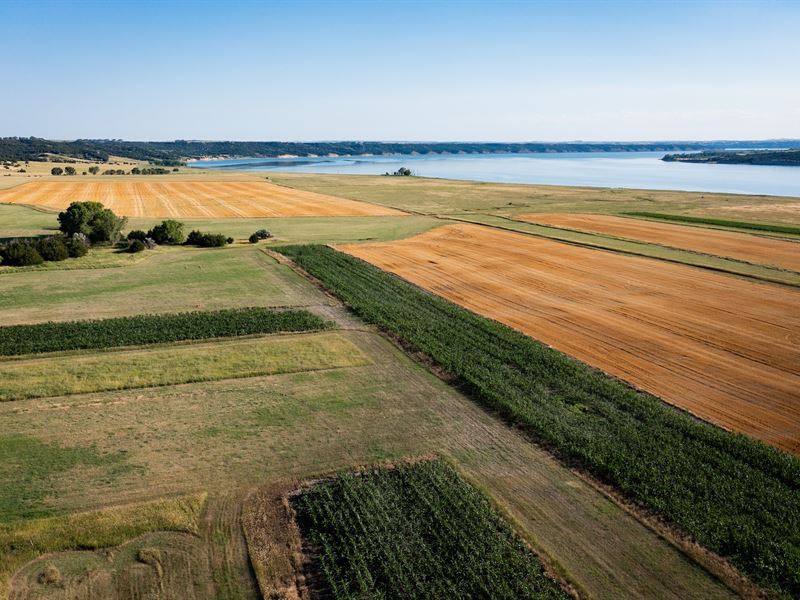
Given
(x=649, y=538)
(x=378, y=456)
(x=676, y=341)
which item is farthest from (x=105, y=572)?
(x=676, y=341)

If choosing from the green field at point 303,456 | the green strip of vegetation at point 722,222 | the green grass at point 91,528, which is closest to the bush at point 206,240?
the green field at point 303,456

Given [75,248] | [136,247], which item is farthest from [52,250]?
[136,247]

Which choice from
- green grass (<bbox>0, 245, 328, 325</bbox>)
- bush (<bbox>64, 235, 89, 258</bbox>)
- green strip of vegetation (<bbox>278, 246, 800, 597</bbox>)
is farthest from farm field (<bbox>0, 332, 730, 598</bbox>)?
bush (<bbox>64, 235, 89, 258</bbox>)

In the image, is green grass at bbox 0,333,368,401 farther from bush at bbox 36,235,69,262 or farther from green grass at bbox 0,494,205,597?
bush at bbox 36,235,69,262

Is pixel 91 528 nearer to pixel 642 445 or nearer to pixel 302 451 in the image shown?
pixel 302 451

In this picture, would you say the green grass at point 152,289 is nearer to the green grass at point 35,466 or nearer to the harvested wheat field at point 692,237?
the green grass at point 35,466
